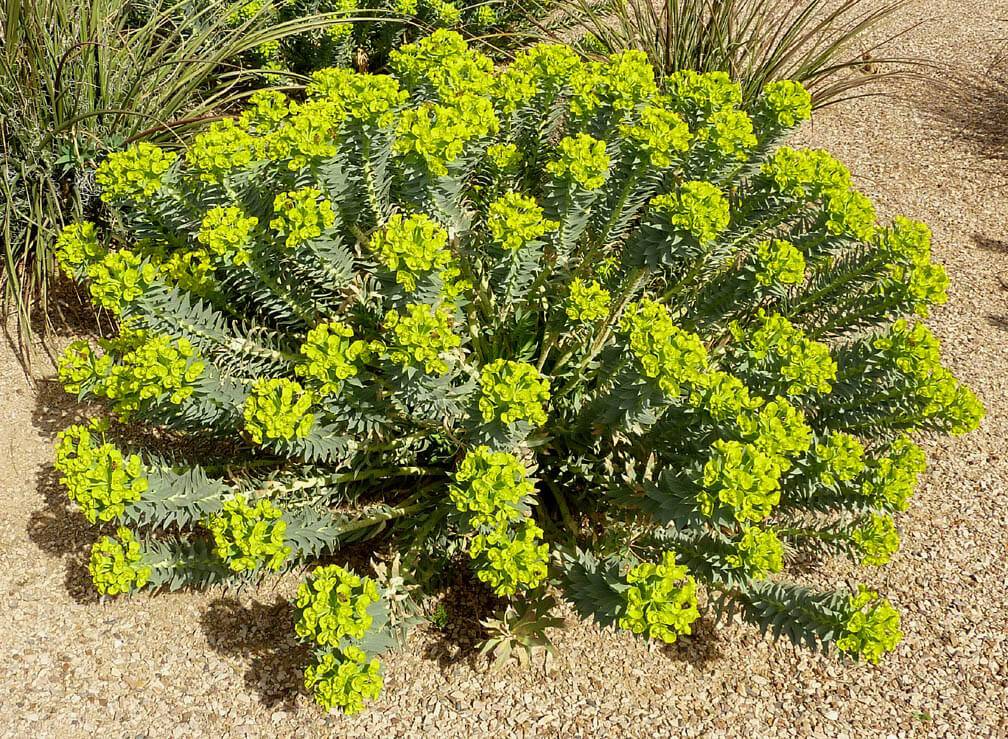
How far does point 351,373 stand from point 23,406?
1.96 m

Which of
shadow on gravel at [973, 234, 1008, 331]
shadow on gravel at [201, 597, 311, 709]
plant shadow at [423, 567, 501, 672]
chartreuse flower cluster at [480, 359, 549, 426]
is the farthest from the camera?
shadow on gravel at [973, 234, 1008, 331]

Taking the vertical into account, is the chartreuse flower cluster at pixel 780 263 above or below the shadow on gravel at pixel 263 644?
above

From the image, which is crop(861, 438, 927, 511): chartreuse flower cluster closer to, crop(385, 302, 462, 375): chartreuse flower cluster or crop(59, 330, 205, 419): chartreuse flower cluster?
crop(385, 302, 462, 375): chartreuse flower cluster

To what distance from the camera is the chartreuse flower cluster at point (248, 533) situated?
1.96 meters

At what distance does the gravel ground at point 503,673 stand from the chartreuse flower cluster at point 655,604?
0.70m

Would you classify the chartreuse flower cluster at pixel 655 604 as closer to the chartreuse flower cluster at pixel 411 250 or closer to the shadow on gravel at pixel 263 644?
the chartreuse flower cluster at pixel 411 250

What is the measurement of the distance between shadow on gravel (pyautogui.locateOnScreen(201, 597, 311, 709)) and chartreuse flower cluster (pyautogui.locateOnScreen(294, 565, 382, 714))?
0.60 m

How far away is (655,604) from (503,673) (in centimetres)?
83

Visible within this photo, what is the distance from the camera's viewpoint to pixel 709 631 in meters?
Answer: 2.58

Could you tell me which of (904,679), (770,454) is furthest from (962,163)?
(770,454)

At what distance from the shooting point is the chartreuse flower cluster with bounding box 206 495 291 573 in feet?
6.42

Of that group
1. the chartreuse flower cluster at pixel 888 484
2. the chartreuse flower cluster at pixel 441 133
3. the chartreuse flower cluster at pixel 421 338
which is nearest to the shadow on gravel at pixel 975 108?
the chartreuse flower cluster at pixel 888 484

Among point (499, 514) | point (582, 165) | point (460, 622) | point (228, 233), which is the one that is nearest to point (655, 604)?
point (499, 514)

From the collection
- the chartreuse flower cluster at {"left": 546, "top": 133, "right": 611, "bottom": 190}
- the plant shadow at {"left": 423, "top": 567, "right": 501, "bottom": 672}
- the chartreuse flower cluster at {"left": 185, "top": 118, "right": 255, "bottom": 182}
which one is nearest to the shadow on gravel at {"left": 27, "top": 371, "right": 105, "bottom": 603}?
the plant shadow at {"left": 423, "top": 567, "right": 501, "bottom": 672}
